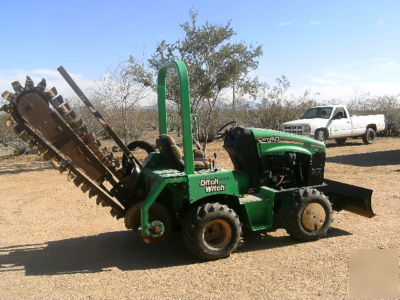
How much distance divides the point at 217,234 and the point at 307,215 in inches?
52.3

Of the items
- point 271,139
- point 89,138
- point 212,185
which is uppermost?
point 89,138

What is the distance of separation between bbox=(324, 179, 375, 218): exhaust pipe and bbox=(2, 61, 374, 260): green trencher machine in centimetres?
2

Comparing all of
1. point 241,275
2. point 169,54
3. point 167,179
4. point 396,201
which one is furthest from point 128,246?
point 169,54

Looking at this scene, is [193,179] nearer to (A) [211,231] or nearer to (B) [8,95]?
(A) [211,231]

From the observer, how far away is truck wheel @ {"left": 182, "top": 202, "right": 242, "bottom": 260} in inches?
200

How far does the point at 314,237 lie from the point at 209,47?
36.9 ft

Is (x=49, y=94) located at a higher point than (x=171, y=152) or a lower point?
higher

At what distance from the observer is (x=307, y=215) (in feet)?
18.7

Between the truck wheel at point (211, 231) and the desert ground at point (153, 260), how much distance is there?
160 mm

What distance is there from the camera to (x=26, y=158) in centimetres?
1783

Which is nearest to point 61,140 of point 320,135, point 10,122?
point 10,122

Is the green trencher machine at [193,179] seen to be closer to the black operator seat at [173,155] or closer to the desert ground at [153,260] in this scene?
the black operator seat at [173,155]

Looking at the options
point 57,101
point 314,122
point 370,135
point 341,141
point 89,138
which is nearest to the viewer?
point 57,101

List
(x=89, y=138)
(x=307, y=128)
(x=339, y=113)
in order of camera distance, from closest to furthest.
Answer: (x=89, y=138)
(x=307, y=128)
(x=339, y=113)
